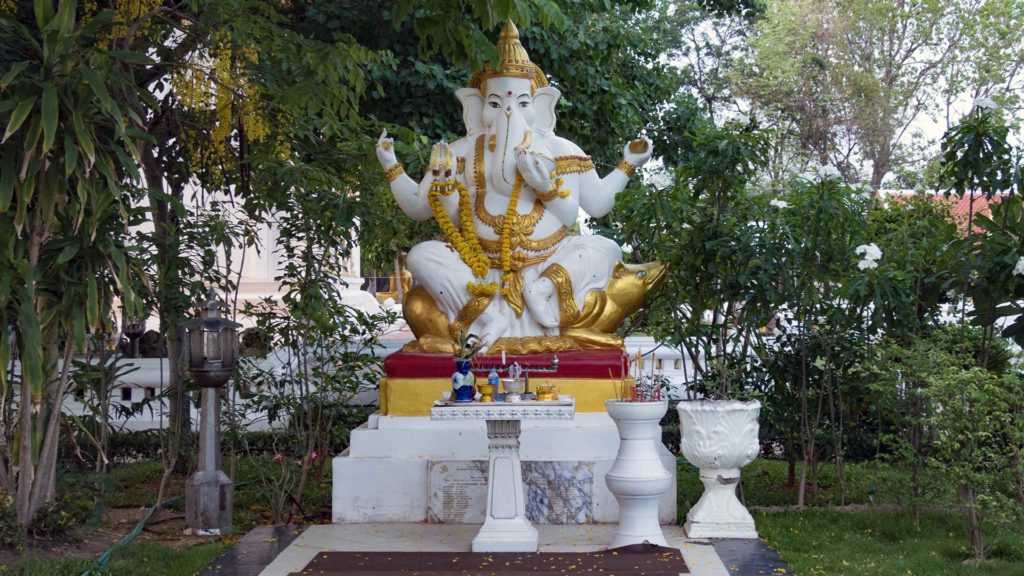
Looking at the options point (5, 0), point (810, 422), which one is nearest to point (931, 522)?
point (810, 422)

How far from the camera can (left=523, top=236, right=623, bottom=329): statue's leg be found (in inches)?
266

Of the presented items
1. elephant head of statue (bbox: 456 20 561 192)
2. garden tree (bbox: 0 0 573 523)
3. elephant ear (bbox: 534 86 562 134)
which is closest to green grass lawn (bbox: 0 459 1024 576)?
garden tree (bbox: 0 0 573 523)

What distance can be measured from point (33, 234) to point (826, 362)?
4.51 m

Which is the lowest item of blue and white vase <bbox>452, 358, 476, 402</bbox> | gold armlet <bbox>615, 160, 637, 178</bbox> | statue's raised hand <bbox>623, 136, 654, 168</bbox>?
blue and white vase <bbox>452, 358, 476, 402</bbox>

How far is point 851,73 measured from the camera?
19.5 meters

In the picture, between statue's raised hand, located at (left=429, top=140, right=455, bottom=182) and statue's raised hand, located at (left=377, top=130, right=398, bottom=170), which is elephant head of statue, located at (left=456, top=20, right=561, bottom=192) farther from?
statue's raised hand, located at (left=377, top=130, right=398, bottom=170)

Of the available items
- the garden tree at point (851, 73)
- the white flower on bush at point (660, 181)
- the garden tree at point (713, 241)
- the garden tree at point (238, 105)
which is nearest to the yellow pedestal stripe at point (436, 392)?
the garden tree at point (713, 241)

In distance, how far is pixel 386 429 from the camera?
6.40 metres

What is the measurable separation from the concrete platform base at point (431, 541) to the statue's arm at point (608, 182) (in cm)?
207

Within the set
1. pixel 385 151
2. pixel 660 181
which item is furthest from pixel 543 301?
pixel 385 151

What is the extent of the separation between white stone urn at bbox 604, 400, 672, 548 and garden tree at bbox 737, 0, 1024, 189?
1460 cm

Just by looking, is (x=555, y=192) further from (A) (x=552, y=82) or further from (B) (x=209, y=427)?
(A) (x=552, y=82)

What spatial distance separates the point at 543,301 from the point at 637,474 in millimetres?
1616

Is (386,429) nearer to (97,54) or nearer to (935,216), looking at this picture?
(97,54)
